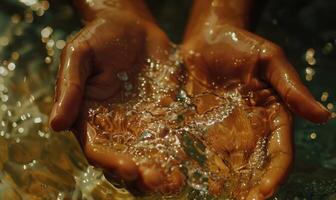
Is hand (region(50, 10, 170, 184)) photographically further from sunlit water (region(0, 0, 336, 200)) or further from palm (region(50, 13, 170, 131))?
sunlit water (region(0, 0, 336, 200))

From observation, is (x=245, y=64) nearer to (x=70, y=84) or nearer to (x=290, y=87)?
(x=290, y=87)

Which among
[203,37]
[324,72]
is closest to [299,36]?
[324,72]

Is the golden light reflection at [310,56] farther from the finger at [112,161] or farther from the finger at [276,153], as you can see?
the finger at [112,161]

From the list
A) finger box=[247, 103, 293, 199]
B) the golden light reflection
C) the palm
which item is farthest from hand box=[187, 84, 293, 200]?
the golden light reflection

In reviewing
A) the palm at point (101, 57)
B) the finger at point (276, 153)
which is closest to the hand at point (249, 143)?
the finger at point (276, 153)

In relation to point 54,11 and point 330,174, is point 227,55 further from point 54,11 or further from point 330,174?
point 54,11

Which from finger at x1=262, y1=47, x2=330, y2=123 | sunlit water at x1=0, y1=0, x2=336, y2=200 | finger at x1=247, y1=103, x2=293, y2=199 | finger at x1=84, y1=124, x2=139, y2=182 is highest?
finger at x1=262, y1=47, x2=330, y2=123

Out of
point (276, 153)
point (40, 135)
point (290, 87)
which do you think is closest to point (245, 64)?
point (290, 87)
